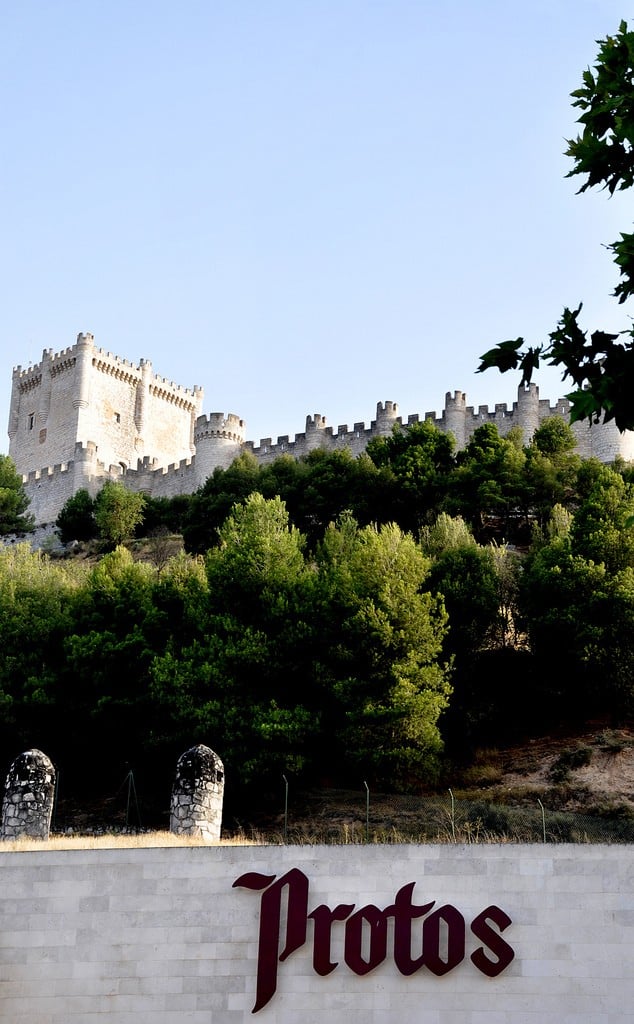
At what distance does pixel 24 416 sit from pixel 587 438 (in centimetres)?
3833

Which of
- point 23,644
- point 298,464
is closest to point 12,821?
point 23,644

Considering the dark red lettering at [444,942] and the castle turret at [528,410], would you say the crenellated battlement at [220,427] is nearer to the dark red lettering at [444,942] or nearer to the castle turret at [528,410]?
the castle turret at [528,410]

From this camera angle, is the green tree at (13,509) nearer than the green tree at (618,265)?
No

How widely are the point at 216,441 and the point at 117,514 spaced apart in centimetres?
812

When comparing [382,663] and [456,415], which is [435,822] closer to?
[382,663]

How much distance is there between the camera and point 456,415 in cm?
6159

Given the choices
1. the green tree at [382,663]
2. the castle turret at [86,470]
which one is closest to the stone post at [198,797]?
the green tree at [382,663]

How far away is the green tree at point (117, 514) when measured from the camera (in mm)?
59562

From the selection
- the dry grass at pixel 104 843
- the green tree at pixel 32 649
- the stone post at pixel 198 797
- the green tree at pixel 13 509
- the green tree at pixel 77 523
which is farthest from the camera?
the green tree at pixel 13 509

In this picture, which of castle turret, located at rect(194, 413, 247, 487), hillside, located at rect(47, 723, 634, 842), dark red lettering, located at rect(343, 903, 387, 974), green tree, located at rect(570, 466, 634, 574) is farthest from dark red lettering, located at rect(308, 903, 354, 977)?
castle turret, located at rect(194, 413, 247, 487)

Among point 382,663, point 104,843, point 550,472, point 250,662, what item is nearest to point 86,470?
point 550,472

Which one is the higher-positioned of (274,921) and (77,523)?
(77,523)

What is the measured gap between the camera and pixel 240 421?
6725 centimetres

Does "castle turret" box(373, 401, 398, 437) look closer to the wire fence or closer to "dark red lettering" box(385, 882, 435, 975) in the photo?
the wire fence
